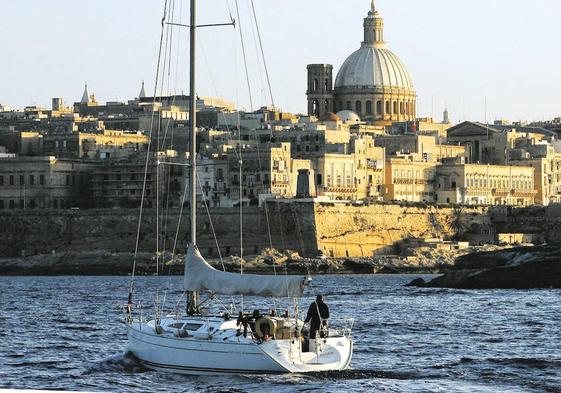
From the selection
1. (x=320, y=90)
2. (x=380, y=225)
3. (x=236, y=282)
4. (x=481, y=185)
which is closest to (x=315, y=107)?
(x=320, y=90)

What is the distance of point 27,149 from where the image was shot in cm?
9469

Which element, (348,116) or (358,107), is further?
(358,107)

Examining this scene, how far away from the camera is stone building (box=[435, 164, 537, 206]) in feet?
303

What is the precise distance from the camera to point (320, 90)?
372ft

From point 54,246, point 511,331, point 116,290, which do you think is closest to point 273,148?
point 54,246

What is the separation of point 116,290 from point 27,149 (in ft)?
144

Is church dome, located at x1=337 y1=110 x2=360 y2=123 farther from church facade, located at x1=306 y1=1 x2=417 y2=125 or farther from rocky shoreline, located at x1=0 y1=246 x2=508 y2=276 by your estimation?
rocky shoreline, located at x1=0 y1=246 x2=508 y2=276

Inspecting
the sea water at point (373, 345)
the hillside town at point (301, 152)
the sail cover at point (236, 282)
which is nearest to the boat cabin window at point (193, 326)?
the sail cover at point (236, 282)

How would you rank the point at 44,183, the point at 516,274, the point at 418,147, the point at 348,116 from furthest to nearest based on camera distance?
the point at 348,116 < the point at 418,147 < the point at 44,183 < the point at 516,274

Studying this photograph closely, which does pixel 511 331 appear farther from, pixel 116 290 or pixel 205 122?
pixel 205 122

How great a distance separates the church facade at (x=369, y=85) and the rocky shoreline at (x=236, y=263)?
119 feet

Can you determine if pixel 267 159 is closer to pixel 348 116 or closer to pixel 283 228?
pixel 283 228

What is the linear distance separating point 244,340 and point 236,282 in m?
0.86

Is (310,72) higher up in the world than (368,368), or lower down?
higher up
